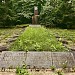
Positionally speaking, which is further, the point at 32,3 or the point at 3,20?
the point at 32,3

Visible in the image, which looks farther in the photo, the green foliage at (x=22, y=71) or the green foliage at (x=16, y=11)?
the green foliage at (x=16, y=11)

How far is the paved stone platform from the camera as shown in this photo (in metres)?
A: 2.81

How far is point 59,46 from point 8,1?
7375 millimetres

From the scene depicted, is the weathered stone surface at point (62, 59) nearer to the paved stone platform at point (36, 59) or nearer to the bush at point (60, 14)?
the paved stone platform at point (36, 59)

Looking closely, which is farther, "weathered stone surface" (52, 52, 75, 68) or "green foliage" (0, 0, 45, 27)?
"green foliage" (0, 0, 45, 27)

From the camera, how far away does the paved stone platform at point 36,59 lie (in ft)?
9.21

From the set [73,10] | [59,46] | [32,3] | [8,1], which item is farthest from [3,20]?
[59,46]

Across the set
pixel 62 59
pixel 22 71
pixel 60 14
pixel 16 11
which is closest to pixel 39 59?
pixel 62 59

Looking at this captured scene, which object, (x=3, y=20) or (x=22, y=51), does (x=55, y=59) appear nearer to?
(x=22, y=51)

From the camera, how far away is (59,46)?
12.7ft

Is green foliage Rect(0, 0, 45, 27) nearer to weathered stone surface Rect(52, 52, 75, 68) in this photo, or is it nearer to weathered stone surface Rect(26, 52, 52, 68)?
weathered stone surface Rect(26, 52, 52, 68)

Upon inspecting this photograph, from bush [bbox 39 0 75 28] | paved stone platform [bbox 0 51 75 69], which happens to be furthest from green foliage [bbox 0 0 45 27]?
paved stone platform [bbox 0 51 75 69]

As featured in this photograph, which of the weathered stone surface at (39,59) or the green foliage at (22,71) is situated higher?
the green foliage at (22,71)

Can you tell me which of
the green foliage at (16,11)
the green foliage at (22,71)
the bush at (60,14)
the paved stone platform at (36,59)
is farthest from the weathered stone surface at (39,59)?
the green foliage at (16,11)
